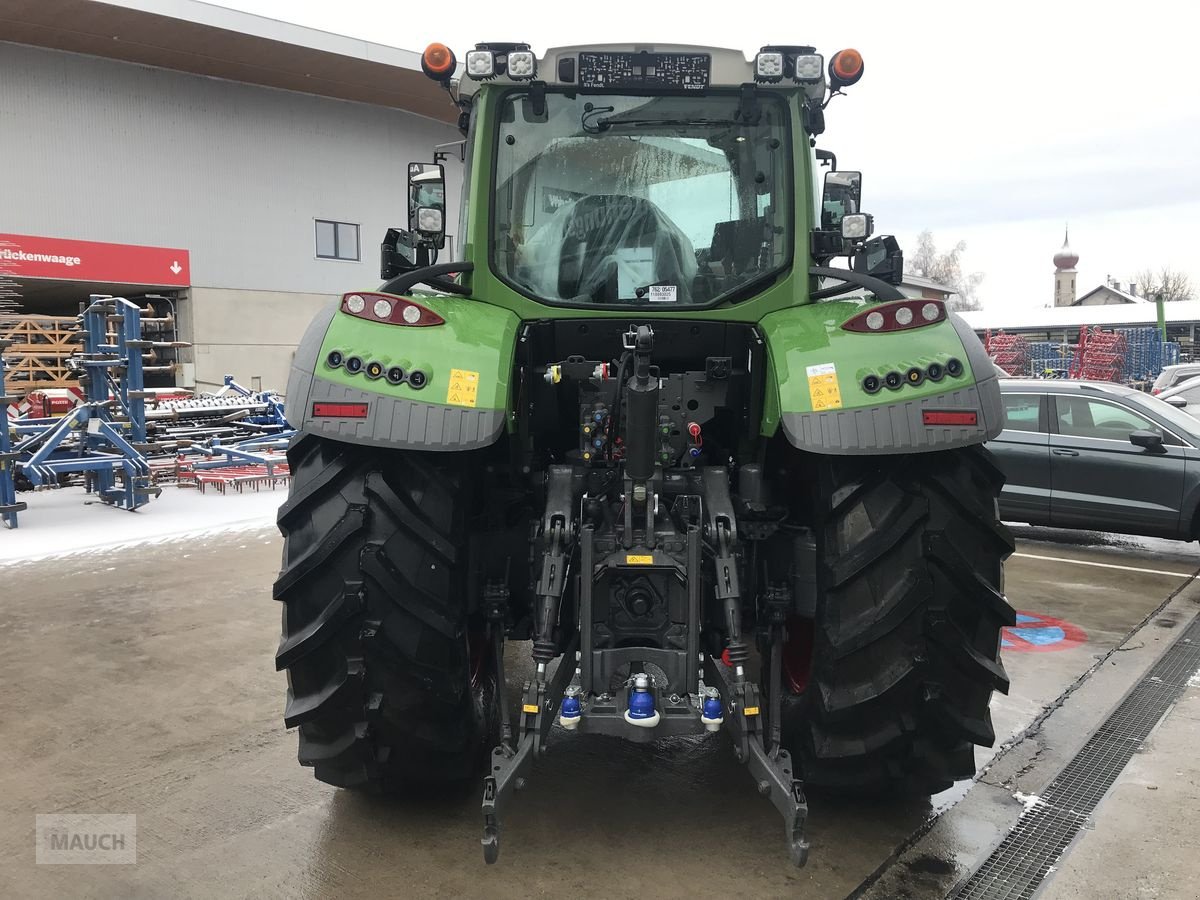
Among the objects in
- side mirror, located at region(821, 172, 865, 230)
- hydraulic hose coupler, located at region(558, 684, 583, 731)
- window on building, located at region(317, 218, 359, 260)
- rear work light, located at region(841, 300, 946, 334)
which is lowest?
hydraulic hose coupler, located at region(558, 684, 583, 731)

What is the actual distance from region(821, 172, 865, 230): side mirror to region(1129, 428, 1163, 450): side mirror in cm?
472

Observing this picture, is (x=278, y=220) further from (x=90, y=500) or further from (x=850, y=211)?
(x=850, y=211)

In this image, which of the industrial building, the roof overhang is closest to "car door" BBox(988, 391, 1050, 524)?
the industrial building

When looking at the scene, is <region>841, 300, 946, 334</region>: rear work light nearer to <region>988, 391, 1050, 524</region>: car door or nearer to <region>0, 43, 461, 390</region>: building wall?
<region>988, 391, 1050, 524</region>: car door

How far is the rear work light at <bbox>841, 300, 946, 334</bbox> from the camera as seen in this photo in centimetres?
278

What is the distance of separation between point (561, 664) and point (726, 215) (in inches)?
70.8

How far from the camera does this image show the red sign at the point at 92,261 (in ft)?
62.4

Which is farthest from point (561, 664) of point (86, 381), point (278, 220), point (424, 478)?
point (278, 220)

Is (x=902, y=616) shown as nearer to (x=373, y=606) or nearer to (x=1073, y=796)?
(x=1073, y=796)

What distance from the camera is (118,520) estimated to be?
8758 mm

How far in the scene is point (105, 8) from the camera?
18.1m

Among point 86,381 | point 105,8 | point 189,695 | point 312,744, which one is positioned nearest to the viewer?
point 312,744

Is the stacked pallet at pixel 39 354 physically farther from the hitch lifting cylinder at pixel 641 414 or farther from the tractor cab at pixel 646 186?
the hitch lifting cylinder at pixel 641 414
